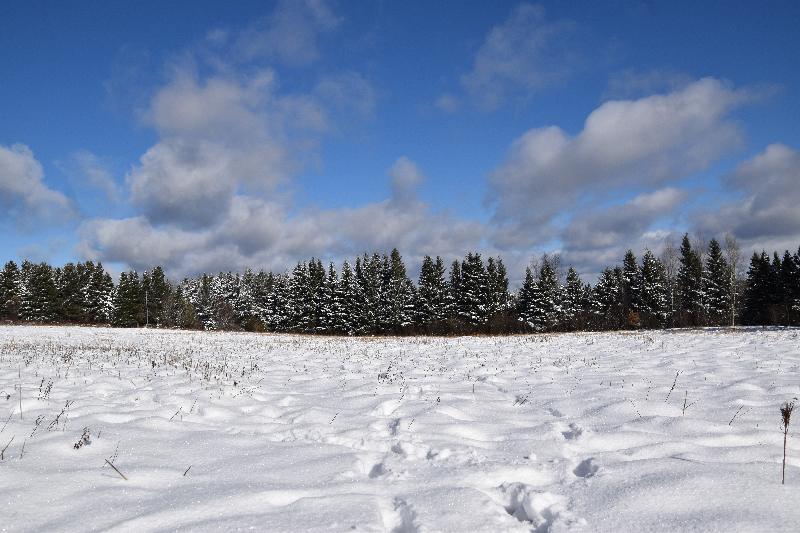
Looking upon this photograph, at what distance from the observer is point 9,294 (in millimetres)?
60969

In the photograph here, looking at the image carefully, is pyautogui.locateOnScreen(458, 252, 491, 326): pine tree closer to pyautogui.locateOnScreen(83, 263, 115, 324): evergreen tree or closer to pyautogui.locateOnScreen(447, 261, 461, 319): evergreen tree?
pyautogui.locateOnScreen(447, 261, 461, 319): evergreen tree

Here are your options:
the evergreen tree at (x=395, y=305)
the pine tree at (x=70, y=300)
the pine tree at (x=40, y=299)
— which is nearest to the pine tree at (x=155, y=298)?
the pine tree at (x=70, y=300)

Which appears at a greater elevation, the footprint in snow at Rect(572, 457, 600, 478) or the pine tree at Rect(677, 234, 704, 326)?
the pine tree at Rect(677, 234, 704, 326)

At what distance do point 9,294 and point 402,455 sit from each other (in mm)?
79538

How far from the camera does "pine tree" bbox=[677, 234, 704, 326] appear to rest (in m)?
51.0

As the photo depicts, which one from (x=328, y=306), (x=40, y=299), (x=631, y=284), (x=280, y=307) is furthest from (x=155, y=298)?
(x=631, y=284)

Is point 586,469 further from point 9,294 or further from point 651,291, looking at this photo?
point 9,294

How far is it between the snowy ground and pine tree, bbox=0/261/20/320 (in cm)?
7182

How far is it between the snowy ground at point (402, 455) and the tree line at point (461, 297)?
141 ft

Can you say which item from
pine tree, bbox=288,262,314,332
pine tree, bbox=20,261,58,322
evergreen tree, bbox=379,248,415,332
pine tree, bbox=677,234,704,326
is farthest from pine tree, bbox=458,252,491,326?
pine tree, bbox=20,261,58,322

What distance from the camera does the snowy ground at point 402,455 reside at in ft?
8.44

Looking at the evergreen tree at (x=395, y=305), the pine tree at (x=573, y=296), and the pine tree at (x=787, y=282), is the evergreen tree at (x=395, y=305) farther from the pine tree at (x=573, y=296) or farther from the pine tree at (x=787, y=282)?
the pine tree at (x=787, y=282)

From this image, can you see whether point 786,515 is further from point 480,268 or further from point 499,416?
point 480,268

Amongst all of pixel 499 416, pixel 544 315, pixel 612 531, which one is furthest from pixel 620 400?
pixel 544 315
